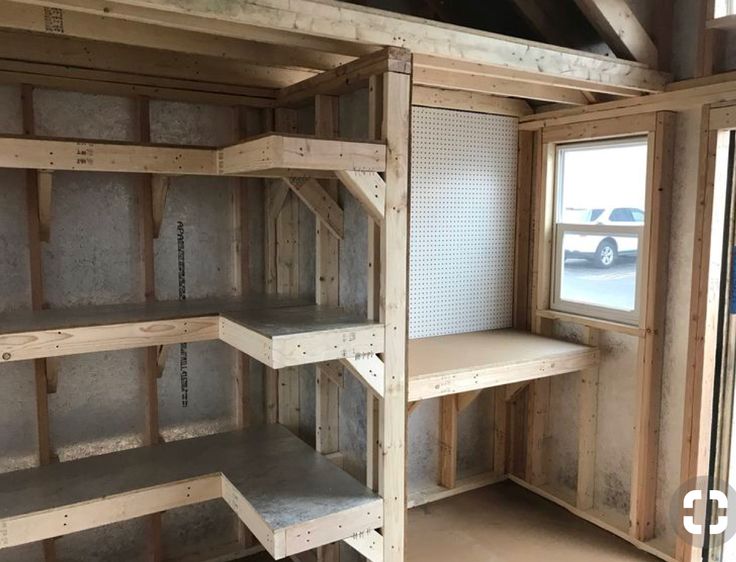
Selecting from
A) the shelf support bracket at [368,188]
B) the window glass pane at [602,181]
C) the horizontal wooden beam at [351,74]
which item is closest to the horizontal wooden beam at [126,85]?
the horizontal wooden beam at [351,74]

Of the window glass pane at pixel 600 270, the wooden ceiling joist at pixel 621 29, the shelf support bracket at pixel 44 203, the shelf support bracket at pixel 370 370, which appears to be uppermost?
the wooden ceiling joist at pixel 621 29

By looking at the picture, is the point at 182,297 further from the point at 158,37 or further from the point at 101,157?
the point at 158,37

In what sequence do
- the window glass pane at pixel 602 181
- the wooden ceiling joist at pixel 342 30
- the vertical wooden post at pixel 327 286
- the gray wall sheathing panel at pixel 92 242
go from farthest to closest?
the window glass pane at pixel 602 181 < the gray wall sheathing panel at pixel 92 242 < the vertical wooden post at pixel 327 286 < the wooden ceiling joist at pixel 342 30

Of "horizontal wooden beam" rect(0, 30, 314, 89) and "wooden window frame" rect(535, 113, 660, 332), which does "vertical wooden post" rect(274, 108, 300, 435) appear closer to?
"horizontal wooden beam" rect(0, 30, 314, 89)

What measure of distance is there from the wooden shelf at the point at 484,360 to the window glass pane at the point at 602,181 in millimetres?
818

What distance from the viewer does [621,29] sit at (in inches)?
120

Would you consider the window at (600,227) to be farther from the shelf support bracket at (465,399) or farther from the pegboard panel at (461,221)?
the shelf support bracket at (465,399)

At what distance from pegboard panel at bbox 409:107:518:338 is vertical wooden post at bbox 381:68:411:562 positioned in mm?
1313

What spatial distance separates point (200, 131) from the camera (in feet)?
10.4

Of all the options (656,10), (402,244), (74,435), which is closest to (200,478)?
(74,435)

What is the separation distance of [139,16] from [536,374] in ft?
8.54

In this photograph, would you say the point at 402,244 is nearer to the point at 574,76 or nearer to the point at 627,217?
the point at 574,76

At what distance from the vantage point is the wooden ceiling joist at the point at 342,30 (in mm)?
1992

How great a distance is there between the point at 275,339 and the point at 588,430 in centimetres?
244
